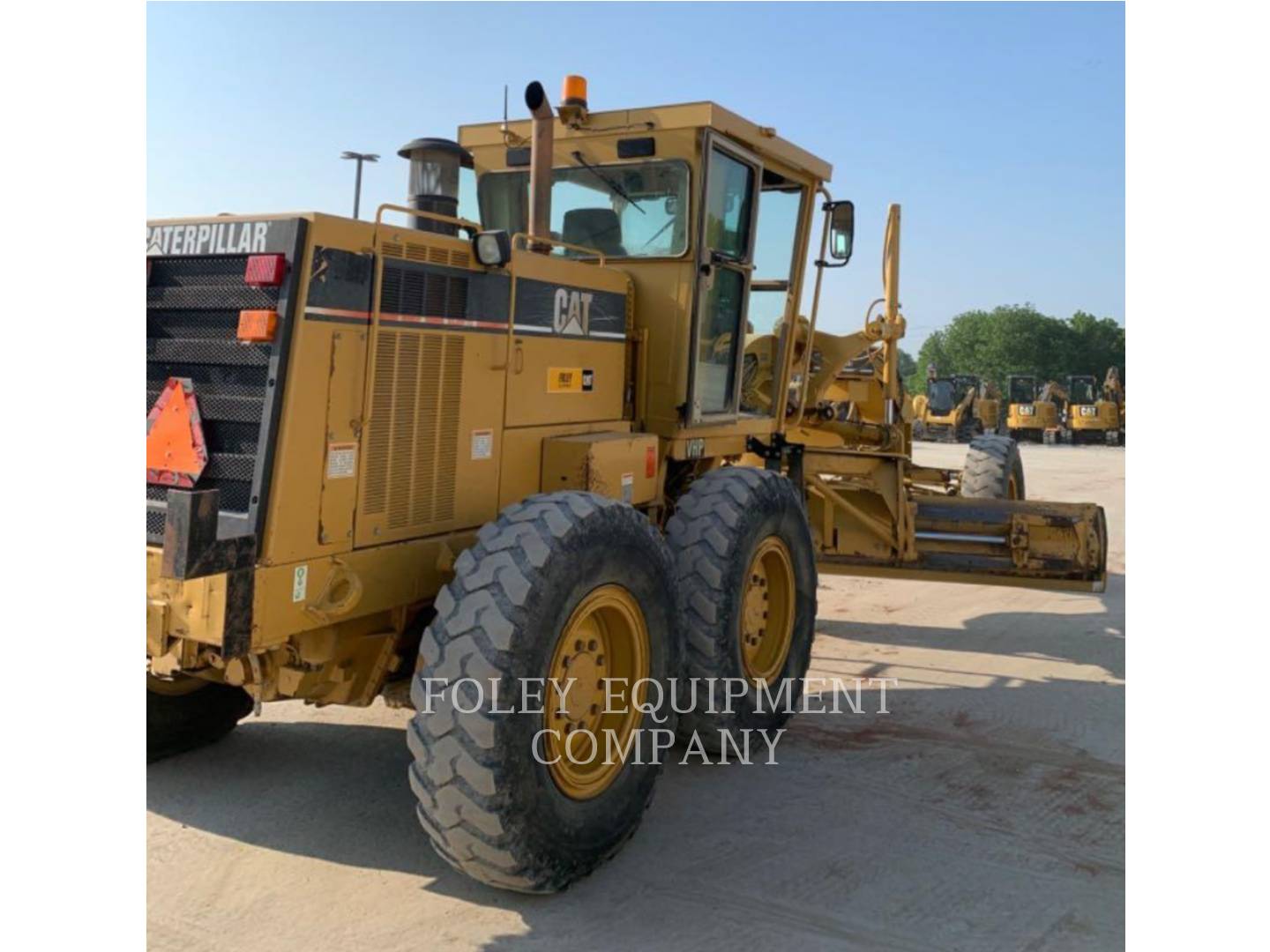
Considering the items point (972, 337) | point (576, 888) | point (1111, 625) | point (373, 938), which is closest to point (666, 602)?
point (576, 888)

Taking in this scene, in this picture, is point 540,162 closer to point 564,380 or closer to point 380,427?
point 564,380

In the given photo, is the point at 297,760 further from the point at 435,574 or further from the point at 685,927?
the point at 685,927

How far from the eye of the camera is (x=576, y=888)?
3869 mm

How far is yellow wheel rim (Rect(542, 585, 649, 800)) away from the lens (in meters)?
3.84

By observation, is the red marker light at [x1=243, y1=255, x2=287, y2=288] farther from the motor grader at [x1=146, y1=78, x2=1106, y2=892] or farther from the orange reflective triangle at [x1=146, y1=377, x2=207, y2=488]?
the orange reflective triangle at [x1=146, y1=377, x2=207, y2=488]

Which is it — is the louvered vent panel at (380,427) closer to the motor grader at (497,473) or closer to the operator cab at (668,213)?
the motor grader at (497,473)

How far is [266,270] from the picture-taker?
3459mm

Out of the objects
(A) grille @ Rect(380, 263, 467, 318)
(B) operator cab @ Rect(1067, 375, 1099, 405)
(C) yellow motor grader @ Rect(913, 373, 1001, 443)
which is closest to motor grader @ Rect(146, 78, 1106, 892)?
(A) grille @ Rect(380, 263, 467, 318)

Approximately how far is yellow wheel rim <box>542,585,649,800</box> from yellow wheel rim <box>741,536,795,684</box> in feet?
4.16

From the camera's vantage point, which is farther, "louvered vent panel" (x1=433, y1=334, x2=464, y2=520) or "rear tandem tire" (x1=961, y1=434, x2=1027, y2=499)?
"rear tandem tire" (x1=961, y1=434, x2=1027, y2=499)

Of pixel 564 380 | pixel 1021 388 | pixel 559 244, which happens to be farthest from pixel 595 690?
pixel 1021 388

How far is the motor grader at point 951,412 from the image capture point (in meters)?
32.0

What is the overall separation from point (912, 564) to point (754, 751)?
8.48ft

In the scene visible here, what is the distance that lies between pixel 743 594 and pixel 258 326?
8.48 feet
